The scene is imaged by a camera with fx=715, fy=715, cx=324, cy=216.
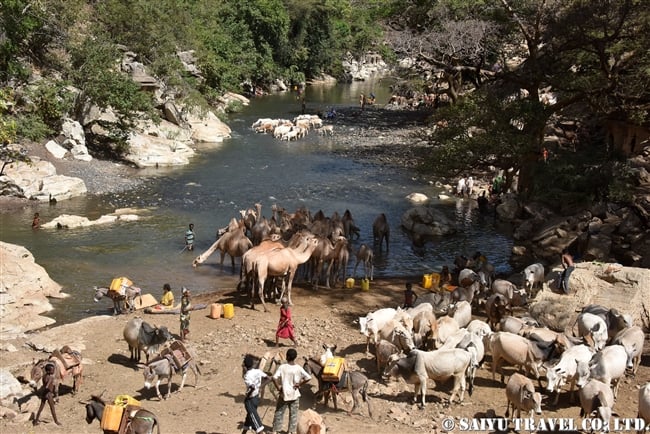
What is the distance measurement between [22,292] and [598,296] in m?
14.3

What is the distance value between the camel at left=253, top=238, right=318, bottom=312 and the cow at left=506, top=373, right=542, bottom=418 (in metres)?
7.56

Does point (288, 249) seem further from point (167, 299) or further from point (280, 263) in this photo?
point (167, 299)

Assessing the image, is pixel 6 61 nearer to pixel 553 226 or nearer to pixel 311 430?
pixel 553 226

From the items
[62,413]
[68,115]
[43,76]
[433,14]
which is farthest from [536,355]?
[433,14]

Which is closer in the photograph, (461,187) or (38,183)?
(38,183)

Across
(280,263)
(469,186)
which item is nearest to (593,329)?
(280,263)

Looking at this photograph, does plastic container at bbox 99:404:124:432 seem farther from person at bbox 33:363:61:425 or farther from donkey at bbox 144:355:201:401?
donkey at bbox 144:355:201:401

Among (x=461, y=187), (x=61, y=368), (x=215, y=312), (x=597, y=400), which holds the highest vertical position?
(x=461, y=187)

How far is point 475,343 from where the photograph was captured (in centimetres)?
1352

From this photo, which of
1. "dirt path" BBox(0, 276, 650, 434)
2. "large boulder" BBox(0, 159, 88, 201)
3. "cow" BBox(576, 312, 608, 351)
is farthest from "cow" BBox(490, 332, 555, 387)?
"large boulder" BBox(0, 159, 88, 201)

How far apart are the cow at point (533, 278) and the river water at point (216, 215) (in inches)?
156

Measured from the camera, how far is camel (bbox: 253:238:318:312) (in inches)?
719

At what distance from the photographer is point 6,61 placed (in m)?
34.3

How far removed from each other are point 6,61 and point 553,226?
26282 mm
